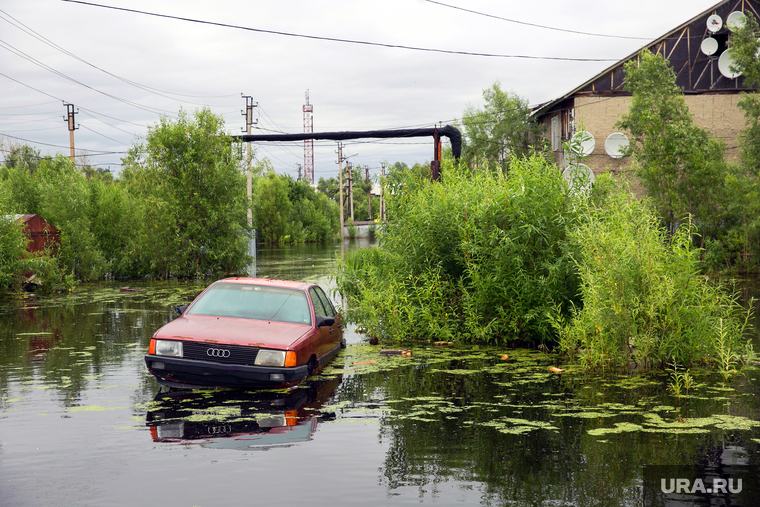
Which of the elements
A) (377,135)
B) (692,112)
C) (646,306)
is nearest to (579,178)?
(646,306)

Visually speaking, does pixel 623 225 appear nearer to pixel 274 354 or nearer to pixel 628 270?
pixel 628 270

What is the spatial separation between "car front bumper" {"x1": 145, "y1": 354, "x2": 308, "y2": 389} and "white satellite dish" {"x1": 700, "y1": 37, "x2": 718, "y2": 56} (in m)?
37.8

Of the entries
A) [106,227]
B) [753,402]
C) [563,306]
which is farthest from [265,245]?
[753,402]

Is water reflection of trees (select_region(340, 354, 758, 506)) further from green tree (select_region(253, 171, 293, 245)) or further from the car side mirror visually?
green tree (select_region(253, 171, 293, 245))

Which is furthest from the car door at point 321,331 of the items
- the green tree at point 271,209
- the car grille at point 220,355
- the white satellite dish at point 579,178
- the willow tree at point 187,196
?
the green tree at point 271,209

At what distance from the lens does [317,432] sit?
269 inches

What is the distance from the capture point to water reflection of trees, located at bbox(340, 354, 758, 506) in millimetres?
5199

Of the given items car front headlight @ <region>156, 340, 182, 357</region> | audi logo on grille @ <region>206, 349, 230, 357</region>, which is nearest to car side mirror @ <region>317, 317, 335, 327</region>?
audi logo on grille @ <region>206, 349, 230, 357</region>

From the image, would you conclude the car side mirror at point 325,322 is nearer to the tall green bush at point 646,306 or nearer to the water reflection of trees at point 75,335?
the water reflection of trees at point 75,335

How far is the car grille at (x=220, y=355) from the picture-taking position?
316 inches

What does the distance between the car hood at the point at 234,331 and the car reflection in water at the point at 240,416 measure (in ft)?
2.39

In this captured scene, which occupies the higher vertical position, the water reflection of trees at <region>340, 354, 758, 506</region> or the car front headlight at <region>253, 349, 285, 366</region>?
the car front headlight at <region>253, 349, 285, 366</region>

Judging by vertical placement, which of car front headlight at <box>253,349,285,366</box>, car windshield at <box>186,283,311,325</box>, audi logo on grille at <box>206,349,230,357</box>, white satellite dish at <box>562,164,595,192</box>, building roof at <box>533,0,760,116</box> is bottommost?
Answer: car front headlight at <box>253,349,285,366</box>

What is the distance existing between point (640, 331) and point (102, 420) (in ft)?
25.1
